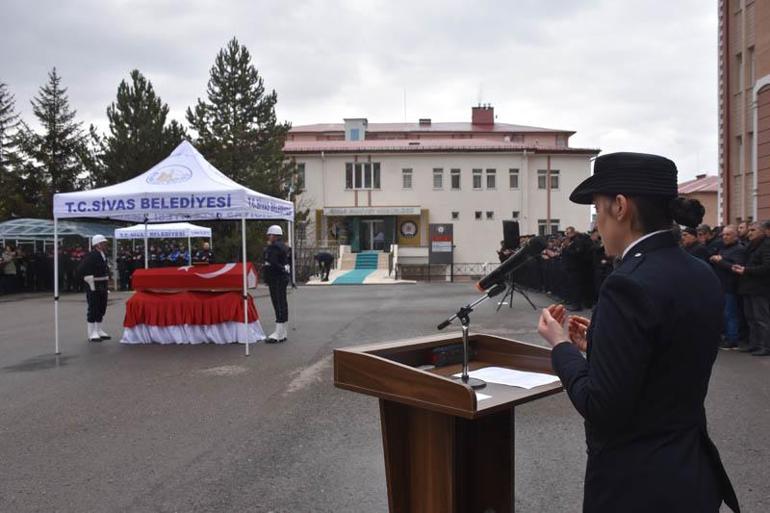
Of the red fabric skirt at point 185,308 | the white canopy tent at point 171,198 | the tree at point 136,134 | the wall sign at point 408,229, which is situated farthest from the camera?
the wall sign at point 408,229

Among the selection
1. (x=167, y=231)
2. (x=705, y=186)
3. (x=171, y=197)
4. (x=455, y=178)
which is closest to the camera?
(x=171, y=197)

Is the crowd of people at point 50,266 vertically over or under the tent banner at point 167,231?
under

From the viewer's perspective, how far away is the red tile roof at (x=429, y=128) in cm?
6596

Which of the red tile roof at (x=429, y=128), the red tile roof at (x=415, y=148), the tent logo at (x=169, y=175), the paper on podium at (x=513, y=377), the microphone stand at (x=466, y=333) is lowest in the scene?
the paper on podium at (x=513, y=377)

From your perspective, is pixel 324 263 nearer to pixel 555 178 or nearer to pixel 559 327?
pixel 555 178

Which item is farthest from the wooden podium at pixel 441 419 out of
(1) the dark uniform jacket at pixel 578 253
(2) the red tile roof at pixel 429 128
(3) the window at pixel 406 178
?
(2) the red tile roof at pixel 429 128

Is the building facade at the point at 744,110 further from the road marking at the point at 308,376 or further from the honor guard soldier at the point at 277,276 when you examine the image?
the road marking at the point at 308,376

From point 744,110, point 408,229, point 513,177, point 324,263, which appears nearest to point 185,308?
point 744,110

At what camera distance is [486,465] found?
3.29m

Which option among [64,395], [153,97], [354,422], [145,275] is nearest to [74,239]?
[153,97]

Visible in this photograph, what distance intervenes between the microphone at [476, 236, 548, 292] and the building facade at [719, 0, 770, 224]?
22506 mm

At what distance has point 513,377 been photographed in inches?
118

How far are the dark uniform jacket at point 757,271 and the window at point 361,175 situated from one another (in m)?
39.1

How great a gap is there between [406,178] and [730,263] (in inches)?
1536
